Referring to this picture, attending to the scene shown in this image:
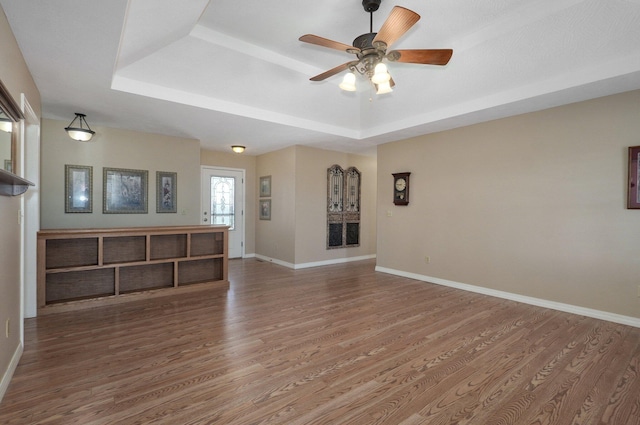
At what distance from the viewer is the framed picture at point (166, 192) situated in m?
5.45

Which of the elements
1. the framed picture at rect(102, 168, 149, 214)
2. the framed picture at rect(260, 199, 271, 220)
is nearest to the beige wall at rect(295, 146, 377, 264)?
the framed picture at rect(260, 199, 271, 220)

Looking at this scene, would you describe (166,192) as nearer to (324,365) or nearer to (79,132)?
(79,132)

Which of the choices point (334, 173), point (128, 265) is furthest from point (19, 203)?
point (334, 173)

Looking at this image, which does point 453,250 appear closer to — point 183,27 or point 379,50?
point 379,50

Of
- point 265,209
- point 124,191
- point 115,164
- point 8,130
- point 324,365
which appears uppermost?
point 115,164

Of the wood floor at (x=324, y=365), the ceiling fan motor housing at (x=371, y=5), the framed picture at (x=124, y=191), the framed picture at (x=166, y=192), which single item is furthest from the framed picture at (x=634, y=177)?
the framed picture at (x=124, y=191)

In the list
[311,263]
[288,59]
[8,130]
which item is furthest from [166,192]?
[8,130]

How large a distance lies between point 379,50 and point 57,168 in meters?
4.90

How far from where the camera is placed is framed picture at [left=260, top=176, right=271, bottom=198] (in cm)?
710

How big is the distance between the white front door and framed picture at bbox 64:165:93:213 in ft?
7.57

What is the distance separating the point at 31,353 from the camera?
8.41ft

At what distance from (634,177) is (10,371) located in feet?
18.9

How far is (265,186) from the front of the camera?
23.8 ft

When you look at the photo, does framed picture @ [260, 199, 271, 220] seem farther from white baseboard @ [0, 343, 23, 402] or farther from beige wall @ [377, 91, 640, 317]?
white baseboard @ [0, 343, 23, 402]
